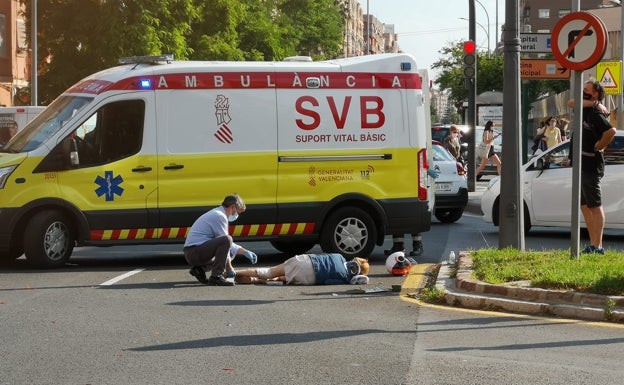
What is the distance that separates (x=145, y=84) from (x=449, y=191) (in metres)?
8.92

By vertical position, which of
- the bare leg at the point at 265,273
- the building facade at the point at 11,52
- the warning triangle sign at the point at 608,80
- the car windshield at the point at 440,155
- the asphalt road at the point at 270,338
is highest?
the building facade at the point at 11,52

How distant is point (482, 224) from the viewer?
2172 cm

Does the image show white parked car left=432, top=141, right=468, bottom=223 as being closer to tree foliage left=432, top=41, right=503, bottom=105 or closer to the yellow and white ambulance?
the yellow and white ambulance

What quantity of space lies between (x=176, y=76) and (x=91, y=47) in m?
30.7

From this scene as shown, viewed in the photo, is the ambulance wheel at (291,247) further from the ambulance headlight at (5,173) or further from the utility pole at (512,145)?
the ambulance headlight at (5,173)

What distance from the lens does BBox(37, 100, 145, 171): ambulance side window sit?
46.5 feet

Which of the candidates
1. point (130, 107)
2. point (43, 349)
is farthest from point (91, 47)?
point (43, 349)

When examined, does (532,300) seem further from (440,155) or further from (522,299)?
(440,155)

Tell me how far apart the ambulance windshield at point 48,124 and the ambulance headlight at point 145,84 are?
62cm

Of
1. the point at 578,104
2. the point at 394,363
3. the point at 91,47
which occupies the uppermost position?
the point at 91,47

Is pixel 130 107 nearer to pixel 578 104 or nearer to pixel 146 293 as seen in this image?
pixel 146 293

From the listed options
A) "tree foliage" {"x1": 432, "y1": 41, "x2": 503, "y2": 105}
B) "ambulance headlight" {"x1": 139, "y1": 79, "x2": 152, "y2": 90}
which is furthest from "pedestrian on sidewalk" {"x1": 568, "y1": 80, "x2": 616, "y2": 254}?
"tree foliage" {"x1": 432, "y1": 41, "x2": 503, "y2": 105}

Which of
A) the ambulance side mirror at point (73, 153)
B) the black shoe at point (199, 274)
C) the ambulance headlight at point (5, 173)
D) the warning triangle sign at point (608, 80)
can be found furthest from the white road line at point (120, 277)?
the warning triangle sign at point (608, 80)

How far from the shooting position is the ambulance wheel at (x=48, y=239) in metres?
13.9
